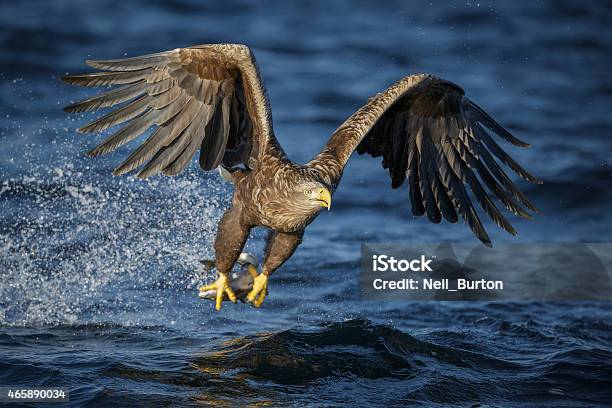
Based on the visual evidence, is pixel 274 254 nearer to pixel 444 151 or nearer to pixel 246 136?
pixel 246 136

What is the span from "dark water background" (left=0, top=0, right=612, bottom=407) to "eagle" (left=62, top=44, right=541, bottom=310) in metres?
0.87

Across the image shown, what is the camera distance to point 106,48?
47.2 feet

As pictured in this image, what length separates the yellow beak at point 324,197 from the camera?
6176 millimetres

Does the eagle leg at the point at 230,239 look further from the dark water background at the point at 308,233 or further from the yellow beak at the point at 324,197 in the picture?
the yellow beak at the point at 324,197

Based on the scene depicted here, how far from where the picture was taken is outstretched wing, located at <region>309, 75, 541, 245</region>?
750 centimetres

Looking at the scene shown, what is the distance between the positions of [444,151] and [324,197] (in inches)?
73.6

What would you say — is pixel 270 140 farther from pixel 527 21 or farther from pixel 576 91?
pixel 527 21

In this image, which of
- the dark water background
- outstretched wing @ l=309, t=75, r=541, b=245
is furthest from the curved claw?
outstretched wing @ l=309, t=75, r=541, b=245

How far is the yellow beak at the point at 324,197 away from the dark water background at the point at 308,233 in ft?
4.04

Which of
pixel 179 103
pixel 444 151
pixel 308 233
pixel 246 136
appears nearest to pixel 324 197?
pixel 246 136

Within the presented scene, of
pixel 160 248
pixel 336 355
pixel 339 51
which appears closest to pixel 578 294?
pixel 336 355

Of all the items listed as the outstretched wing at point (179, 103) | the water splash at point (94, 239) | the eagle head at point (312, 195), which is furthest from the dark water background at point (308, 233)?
the outstretched wing at point (179, 103)

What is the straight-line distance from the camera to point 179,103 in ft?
22.1

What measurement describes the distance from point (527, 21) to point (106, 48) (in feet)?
23.6
